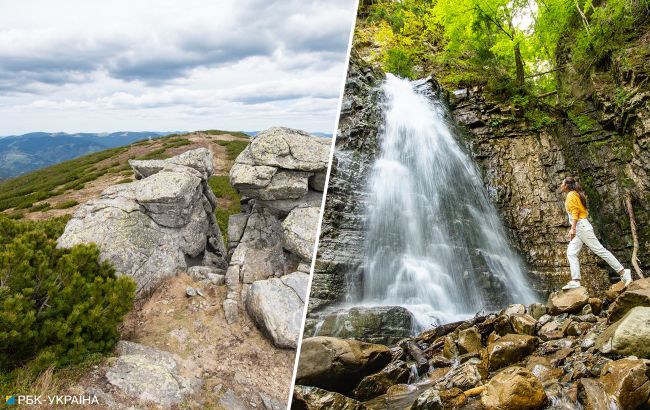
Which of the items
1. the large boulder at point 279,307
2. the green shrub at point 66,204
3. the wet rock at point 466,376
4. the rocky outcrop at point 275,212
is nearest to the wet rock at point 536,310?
the wet rock at point 466,376

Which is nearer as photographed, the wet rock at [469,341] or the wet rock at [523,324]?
the wet rock at [469,341]

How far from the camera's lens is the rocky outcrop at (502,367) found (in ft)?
6.11

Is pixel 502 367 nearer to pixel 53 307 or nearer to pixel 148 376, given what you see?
pixel 148 376

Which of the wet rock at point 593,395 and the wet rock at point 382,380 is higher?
the wet rock at point 593,395

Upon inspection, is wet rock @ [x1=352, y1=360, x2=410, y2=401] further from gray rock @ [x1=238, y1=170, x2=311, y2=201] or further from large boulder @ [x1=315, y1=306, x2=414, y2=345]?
gray rock @ [x1=238, y1=170, x2=311, y2=201]

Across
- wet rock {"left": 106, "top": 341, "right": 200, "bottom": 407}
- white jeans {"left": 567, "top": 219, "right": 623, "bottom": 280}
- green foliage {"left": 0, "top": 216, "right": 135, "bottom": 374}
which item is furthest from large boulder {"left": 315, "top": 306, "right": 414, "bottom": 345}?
green foliage {"left": 0, "top": 216, "right": 135, "bottom": 374}

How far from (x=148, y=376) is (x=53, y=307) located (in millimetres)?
2839

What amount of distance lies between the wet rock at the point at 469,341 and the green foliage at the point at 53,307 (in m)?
9.62

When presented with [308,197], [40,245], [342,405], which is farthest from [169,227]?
[342,405]

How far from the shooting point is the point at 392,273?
94.5 inches

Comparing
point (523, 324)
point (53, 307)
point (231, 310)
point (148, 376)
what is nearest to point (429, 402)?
point (523, 324)

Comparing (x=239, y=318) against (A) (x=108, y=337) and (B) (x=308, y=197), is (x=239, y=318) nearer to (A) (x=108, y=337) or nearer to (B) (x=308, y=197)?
(A) (x=108, y=337)

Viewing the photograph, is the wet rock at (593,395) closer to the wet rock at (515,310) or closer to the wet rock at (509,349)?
the wet rock at (509,349)

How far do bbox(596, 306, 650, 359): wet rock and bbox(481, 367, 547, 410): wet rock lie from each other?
55cm
